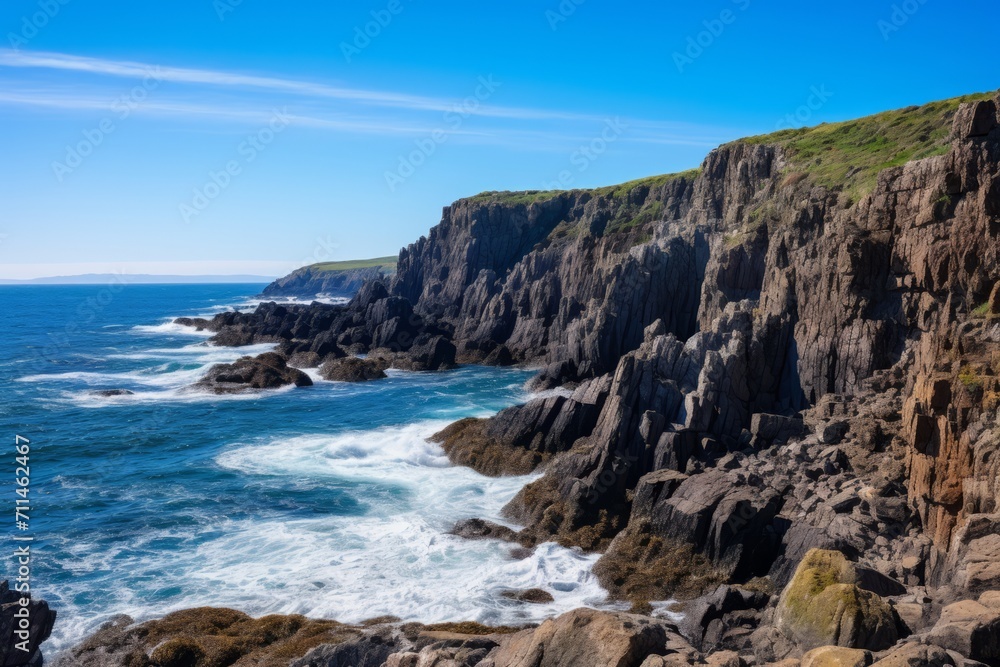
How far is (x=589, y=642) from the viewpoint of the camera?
1606 cm

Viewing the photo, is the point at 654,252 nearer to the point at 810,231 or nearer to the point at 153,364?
the point at 810,231

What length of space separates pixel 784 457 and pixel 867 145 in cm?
3639

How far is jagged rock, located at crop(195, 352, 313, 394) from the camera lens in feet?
226

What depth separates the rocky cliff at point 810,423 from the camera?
18922 millimetres

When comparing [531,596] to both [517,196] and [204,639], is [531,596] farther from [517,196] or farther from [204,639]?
[517,196]

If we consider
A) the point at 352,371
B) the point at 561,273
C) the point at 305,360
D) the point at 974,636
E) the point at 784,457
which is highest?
the point at 561,273

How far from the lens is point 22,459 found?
42.6 metres

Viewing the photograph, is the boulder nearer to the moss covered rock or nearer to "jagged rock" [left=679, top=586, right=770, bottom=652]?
the moss covered rock

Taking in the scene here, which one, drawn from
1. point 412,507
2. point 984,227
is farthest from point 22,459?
point 984,227

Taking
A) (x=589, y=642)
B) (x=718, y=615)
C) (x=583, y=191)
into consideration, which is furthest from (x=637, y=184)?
(x=589, y=642)

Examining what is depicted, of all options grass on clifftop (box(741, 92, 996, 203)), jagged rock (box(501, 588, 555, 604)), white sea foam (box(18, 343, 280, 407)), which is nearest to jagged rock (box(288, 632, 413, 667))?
jagged rock (box(501, 588, 555, 604))

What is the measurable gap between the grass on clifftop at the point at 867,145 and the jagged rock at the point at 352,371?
44.6 metres

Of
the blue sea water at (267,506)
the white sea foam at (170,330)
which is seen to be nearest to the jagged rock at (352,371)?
the blue sea water at (267,506)

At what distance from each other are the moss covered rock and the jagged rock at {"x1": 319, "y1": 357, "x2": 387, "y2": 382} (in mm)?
60187
